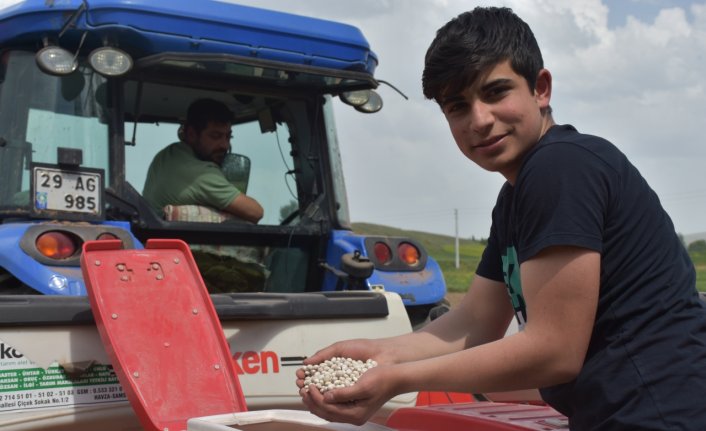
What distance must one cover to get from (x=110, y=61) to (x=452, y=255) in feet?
111

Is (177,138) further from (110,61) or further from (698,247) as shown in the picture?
(698,247)

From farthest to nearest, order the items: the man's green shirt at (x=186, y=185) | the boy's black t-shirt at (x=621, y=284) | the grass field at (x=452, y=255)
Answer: the grass field at (x=452, y=255) < the man's green shirt at (x=186, y=185) < the boy's black t-shirt at (x=621, y=284)

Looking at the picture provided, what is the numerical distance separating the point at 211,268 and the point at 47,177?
79 cm

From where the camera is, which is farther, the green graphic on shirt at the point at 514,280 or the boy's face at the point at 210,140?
the boy's face at the point at 210,140

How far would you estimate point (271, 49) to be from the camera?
417 centimetres

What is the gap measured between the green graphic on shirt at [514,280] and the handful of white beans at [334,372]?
306 millimetres

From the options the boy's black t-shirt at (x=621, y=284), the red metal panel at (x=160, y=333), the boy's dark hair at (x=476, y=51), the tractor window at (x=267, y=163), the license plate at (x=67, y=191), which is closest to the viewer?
the boy's black t-shirt at (x=621, y=284)

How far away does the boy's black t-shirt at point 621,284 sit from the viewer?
1.63m

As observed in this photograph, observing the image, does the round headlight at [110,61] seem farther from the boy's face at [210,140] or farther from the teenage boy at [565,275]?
the teenage boy at [565,275]

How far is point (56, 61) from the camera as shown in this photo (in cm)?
383

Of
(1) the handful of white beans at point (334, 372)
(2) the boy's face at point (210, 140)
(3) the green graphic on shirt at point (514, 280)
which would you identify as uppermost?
(2) the boy's face at point (210, 140)

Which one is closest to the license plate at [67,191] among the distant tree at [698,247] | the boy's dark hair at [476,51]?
the boy's dark hair at [476,51]

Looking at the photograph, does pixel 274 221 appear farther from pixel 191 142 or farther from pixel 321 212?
pixel 191 142

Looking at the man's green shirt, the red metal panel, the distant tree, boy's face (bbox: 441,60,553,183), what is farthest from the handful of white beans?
the distant tree
